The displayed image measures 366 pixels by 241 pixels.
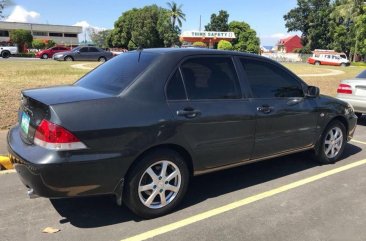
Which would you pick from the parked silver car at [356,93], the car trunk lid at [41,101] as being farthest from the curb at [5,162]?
the parked silver car at [356,93]

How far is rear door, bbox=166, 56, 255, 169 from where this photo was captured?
4.33 metres

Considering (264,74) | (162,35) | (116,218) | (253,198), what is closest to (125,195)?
(116,218)

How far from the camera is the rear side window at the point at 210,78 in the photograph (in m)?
4.49

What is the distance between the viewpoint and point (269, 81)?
529cm

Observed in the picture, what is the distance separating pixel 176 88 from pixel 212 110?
47cm

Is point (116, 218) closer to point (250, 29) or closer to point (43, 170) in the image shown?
point (43, 170)

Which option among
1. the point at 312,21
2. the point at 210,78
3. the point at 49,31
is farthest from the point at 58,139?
the point at 49,31

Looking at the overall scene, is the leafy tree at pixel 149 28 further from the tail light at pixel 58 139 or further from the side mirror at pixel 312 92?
the tail light at pixel 58 139

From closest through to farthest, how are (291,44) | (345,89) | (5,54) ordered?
(345,89) < (5,54) < (291,44)

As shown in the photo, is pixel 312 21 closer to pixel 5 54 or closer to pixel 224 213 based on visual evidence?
pixel 5 54

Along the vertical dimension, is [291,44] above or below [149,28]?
below

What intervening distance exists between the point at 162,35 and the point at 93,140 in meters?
70.5

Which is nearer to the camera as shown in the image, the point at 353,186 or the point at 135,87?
the point at 135,87

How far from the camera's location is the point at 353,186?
5367 mm
